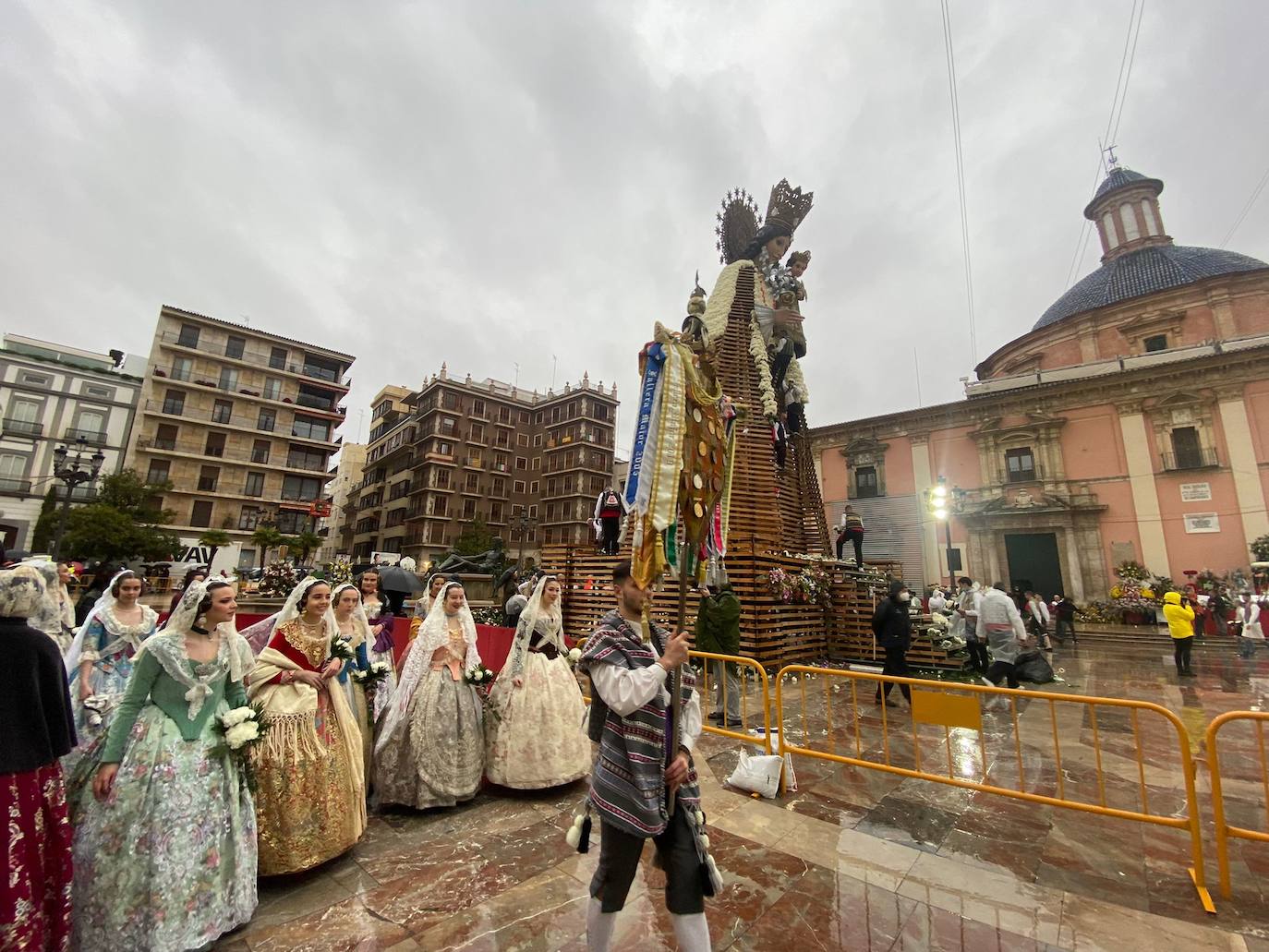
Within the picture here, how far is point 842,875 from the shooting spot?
11.0 feet

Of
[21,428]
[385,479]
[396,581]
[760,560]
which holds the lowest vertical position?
[396,581]

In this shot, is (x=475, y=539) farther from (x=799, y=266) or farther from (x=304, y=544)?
(x=799, y=266)

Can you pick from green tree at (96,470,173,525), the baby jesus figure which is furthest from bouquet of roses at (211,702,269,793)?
green tree at (96,470,173,525)

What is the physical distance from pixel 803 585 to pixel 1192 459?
22713mm

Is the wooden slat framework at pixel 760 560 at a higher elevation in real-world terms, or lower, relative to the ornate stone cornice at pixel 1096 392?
lower

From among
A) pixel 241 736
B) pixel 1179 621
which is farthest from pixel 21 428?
pixel 1179 621

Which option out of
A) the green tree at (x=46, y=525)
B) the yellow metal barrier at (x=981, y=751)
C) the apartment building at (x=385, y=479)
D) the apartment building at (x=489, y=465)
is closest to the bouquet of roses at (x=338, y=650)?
the yellow metal barrier at (x=981, y=751)

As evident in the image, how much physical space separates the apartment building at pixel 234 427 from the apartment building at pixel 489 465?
7.12 m

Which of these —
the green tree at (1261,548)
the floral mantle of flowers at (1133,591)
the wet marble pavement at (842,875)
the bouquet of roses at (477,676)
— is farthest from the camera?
the floral mantle of flowers at (1133,591)

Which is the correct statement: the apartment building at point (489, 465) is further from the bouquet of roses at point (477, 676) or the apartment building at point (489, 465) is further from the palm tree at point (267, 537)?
the bouquet of roses at point (477, 676)

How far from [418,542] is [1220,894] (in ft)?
149

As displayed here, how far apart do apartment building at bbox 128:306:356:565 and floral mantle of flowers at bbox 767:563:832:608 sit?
36.7 meters

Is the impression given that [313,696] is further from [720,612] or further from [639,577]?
[720,612]

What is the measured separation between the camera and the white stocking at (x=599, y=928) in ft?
7.55
